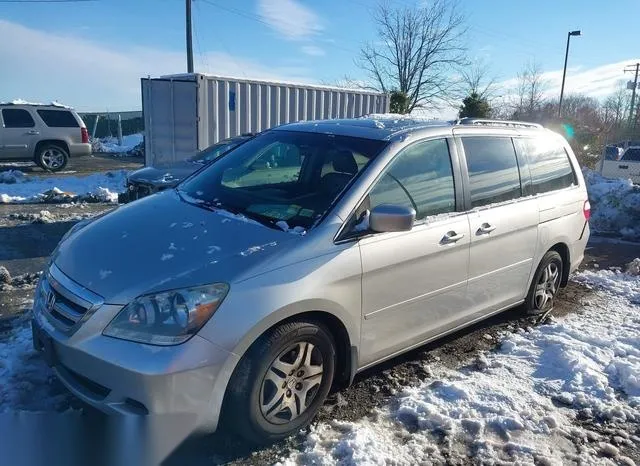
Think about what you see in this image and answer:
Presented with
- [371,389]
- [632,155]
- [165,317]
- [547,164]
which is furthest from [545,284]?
[632,155]

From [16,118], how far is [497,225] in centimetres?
1514

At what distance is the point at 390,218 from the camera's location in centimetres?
309

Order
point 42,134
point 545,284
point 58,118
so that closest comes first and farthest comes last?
point 545,284, point 42,134, point 58,118

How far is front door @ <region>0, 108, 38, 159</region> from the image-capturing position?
49.3 feet

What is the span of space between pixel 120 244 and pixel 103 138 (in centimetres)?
3339

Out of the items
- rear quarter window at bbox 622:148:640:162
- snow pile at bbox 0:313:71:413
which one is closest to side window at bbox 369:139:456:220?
snow pile at bbox 0:313:71:413

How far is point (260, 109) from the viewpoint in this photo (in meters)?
12.2

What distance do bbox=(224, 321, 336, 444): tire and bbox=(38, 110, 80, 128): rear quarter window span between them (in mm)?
15085

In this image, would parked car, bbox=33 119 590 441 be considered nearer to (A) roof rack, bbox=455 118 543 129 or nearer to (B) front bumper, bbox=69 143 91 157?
(A) roof rack, bbox=455 118 543 129

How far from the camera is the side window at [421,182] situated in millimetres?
3482

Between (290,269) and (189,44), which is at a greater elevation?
(189,44)

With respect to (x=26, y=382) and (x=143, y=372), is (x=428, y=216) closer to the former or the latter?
(x=143, y=372)

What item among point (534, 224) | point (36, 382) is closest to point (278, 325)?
point (36, 382)

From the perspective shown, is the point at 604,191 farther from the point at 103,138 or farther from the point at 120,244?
the point at 103,138
